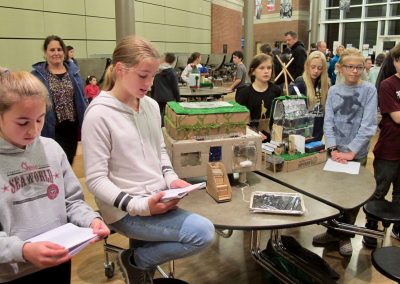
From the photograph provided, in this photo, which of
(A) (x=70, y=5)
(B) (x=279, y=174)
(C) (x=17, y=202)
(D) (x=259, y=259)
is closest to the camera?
(C) (x=17, y=202)

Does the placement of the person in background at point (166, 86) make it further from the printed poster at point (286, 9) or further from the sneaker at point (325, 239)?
the printed poster at point (286, 9)

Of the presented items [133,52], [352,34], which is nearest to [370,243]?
[133,52]

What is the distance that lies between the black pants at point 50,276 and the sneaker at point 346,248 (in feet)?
6.43

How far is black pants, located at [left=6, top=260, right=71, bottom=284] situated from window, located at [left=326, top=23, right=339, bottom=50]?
15.4 meters

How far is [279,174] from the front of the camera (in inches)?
85.6

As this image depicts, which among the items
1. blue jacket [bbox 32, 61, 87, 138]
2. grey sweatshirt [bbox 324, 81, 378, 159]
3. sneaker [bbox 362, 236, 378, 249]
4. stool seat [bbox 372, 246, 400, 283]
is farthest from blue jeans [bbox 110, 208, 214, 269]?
sneaker [bbox 362, 236, 378, 249]

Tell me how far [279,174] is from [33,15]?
626 cm

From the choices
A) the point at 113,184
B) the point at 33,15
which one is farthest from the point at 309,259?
the point at 33,15

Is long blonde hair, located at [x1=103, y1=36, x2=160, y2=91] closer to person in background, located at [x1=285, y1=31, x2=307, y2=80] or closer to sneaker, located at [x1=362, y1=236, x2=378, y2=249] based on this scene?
sneaker, located at [x1=362, y1=236, x2=378, y2=249]

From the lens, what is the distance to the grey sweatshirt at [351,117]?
252 centimetres

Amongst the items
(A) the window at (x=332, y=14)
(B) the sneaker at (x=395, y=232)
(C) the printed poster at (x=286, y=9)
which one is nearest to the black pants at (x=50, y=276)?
(B) the sneaker at (x=395, y=232)

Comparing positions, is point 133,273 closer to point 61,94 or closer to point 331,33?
point 61,94

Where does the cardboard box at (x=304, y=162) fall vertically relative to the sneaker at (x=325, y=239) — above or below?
above

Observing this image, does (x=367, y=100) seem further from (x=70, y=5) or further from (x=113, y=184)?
(x=70, y=5)
